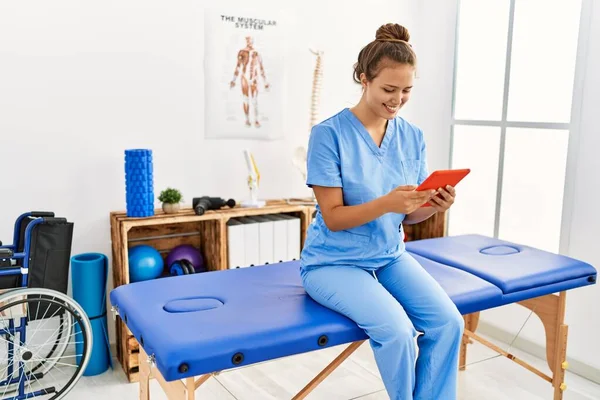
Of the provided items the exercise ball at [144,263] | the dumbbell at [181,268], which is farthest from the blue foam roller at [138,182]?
the dumbbell at [181,268]

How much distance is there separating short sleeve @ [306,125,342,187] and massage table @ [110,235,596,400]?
1.24ft

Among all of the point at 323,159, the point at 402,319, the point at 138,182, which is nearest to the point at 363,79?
the point at 323,159

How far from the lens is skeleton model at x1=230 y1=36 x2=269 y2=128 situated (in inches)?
119

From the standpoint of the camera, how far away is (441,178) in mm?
1726

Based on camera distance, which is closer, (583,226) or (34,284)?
(34,284)

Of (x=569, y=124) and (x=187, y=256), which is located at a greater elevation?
(x=569, y=124)

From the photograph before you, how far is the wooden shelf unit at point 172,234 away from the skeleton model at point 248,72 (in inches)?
21.3

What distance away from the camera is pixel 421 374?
1747mm

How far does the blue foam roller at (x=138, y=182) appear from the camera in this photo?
2596 millimetres

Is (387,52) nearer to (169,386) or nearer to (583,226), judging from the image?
(169,386)

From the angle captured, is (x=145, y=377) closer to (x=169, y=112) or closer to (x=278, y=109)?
(x=169, y=112)

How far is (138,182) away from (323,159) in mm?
1125

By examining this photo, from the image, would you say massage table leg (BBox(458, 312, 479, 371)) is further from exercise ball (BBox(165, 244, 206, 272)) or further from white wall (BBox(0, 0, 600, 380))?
exercise ball (BBox(165, 244, 206, 272))

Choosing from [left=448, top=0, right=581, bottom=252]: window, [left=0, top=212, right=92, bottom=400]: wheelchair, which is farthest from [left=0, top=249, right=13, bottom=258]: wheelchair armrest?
[left=448, top=0, right=581, bottom=252]: window
